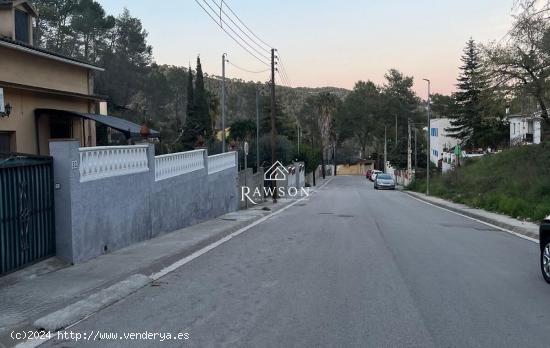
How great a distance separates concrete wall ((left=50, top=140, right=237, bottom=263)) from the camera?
9281 millimetres

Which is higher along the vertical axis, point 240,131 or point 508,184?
point 240,131

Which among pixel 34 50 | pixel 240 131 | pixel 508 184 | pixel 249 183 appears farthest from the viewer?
pixel 240 131

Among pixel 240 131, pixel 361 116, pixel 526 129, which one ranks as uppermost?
pixel 361 116

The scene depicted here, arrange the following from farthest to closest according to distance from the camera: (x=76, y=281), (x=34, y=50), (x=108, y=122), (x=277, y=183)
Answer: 1. (x=277, y=183)
2. (x=108, y=122)
3. (x=34, y=50)
4. (x=76, y=281)

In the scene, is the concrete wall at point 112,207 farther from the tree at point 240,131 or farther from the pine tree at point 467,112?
the pine tree at point 467,112

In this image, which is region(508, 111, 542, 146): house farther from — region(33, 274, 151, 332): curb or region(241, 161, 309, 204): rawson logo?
region(33, 274, 151, 332): curb

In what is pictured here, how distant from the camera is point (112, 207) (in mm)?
10797

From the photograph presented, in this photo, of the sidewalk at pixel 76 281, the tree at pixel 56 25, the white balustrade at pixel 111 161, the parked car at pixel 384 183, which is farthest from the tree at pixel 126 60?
the sidewalk at pixel 76 281

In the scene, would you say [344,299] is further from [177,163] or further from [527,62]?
[527,62]

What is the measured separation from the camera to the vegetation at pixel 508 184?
22.4 metres

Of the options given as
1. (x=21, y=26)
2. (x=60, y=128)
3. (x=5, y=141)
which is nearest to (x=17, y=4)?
(x=21, y=26)

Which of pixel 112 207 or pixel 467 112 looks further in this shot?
pixel 467 112

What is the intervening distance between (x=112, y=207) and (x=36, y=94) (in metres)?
5.67

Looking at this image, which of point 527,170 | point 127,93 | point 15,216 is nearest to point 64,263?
point 15,216
